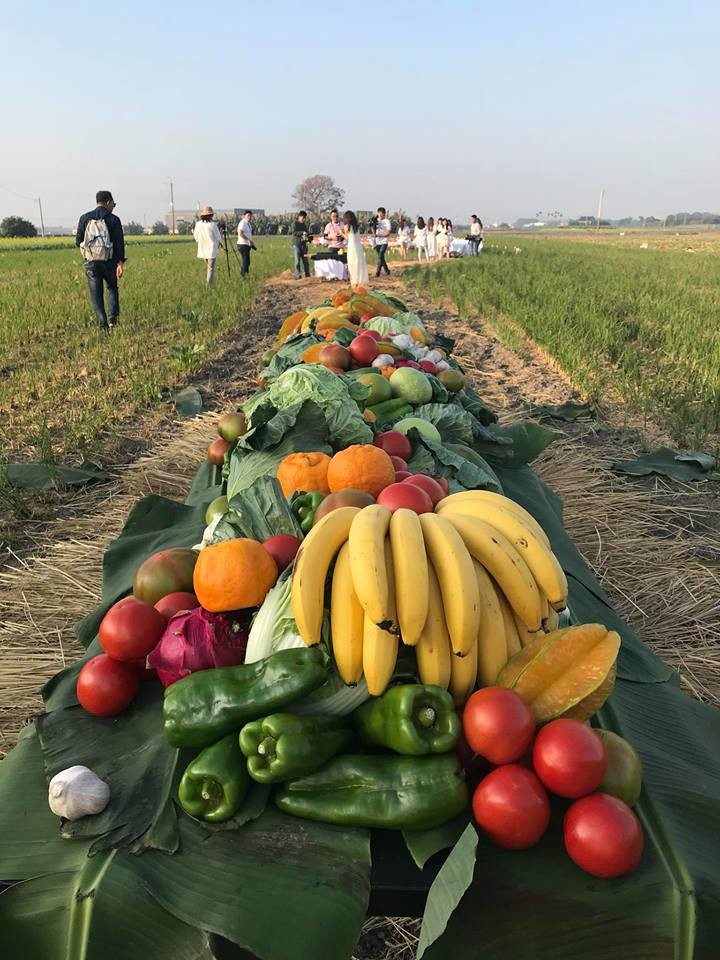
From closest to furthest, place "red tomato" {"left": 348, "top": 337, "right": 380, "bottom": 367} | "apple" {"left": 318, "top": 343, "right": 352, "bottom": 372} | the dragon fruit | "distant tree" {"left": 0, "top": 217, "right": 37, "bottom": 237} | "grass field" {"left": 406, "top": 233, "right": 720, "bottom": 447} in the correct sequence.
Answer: the dragon fruit < "apple" {"left": 318, "top": 343, "right": 352, "bottom": 372} < "red tomato" {"left": 348, "top": 337, "right": 380, "bottom": 367} < "grass field" {"left": 406, "top": 233, "right": 720, "bottom": 447} < "distant tree" {"left": 0, "top": 217, "right": 37, "bottom": 237}

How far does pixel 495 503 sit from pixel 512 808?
0.95 m

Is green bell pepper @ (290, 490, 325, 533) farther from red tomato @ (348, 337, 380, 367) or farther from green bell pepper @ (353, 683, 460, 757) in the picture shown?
red tomato @ (348, 337, 380, 367)

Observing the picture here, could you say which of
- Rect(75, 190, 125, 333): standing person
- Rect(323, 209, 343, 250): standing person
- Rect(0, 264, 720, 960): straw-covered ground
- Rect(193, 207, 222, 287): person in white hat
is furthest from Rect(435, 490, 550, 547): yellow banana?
Rect(323, 209, 343, 250): standing person

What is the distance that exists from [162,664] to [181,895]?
729 millimetres

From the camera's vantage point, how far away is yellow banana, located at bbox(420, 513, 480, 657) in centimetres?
185

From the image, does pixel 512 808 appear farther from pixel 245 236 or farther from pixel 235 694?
pixel 245 236

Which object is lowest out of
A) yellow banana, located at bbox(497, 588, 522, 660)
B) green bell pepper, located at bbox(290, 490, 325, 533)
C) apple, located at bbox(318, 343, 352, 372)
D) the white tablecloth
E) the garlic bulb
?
the garlic bulb

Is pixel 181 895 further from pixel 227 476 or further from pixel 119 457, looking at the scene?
pixel 119 457

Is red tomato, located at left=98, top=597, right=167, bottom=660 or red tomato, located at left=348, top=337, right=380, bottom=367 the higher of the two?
red tomato, located at left=348, top=337, right=380, bottom=367

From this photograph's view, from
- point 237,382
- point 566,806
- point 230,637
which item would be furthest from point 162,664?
point 237,382

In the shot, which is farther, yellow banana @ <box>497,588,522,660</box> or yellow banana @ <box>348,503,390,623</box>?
yellow banana @ <box>497,588,522,660</box>

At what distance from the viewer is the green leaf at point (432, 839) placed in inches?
67.2

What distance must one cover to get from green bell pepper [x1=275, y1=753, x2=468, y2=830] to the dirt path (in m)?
1.64

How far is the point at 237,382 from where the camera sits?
27.6 ft
